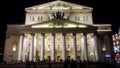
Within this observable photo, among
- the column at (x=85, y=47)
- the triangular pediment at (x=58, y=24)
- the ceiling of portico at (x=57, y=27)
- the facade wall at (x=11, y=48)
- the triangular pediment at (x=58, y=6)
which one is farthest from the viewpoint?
the triangular pediment at (x=58, y=6)

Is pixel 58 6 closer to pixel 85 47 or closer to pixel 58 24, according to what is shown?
pixel 58 24

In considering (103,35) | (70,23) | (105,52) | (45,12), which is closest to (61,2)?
(45,12)

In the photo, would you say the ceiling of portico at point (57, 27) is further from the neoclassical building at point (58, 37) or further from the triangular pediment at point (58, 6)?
the triangular pediment at point (58, 6)

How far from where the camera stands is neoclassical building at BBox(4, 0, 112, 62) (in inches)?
1719

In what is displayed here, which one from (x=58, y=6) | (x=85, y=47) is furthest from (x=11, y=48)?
(x=85, y=47)

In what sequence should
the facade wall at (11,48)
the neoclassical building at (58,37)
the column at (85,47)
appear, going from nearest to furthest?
the column at (85,47)
the neoclassical building at (58,37)
the facade wall at (11,48)

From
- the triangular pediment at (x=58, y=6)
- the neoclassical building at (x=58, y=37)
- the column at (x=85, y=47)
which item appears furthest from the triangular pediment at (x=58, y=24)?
the triangular pediment at (x=58, y=6)

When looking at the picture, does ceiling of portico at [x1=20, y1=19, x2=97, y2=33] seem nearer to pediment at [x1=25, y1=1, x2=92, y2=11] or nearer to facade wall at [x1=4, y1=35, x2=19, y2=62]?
facade wall at [x1=4, y1=35, x2=19, y2=62]

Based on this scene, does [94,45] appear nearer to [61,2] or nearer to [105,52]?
[105,52]

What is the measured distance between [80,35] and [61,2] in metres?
13.3

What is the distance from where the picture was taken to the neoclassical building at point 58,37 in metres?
43.7

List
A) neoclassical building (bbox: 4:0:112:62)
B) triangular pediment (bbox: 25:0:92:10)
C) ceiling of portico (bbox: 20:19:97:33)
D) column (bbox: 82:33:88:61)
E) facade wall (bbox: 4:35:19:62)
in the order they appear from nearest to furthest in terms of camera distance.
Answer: column (bbox: 82:33:88:61), neoclassical building (bbox: 4:0:112:62), ceiling of portico (bbox: 20:19:97:33), facade wall (bbox: 4:35:19:62), triangular pediment (bbox: 25:0:92:10)

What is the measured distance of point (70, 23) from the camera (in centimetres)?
4447

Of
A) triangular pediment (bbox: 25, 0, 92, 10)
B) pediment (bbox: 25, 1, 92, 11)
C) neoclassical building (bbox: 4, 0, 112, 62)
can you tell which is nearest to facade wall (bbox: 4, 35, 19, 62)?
neoclassical building (bbox: 4, 0, 112, 62)
